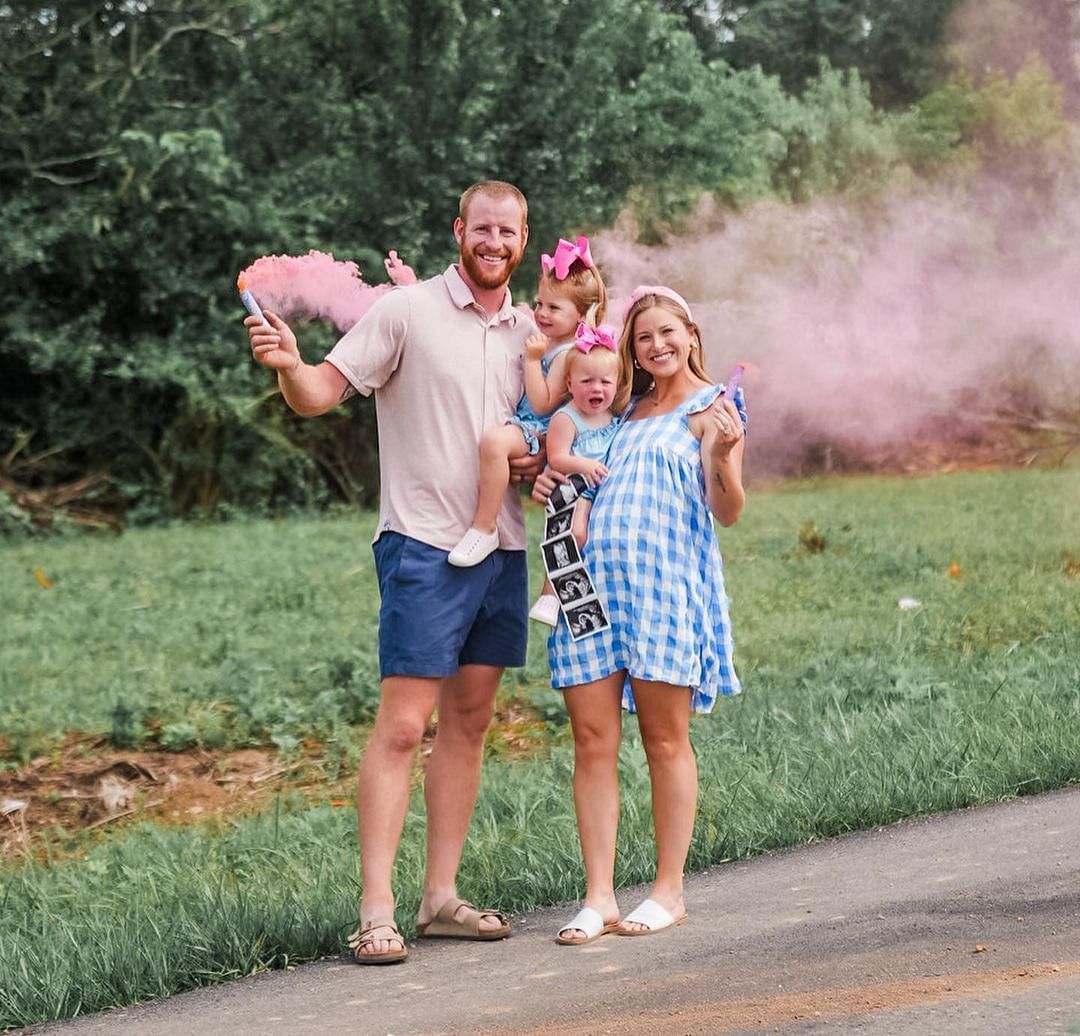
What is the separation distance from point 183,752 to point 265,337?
12.5 feet

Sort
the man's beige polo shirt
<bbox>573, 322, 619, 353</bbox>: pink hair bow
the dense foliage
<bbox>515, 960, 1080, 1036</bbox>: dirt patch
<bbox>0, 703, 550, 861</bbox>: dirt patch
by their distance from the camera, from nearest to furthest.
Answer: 1. <bbox>515, 960, 1080, 1036</bbox>: dirt patch
2. <bbox>573, 322, 619, 353</bbox>: pink hair bow
3. the man's beige polo shirt
4. <bbox>0, 703, 550, 861</bbox>: dirt patch
5. the dense foliage

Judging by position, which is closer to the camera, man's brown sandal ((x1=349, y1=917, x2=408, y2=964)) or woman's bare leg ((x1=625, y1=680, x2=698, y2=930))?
man's brown sandal ((x1=349, y1=917, x2=408, y2=964))

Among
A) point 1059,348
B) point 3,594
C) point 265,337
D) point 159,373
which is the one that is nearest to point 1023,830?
point 265,337

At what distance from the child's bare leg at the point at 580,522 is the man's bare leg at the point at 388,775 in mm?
525

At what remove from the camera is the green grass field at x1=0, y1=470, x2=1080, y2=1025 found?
4.65m

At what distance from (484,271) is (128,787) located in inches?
143

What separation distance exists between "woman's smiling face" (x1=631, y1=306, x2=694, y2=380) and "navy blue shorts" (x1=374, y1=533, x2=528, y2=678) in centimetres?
61

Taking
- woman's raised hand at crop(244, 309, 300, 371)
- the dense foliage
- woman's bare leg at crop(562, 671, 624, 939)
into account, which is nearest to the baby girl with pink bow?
woman's bare leg at crop(562, 671, 624, 939)

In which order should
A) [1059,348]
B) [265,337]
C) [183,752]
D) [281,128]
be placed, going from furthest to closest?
[281,128] < [1059,348] < [183,752] < [265,337]

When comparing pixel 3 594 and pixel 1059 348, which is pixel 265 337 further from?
pixel 3 594

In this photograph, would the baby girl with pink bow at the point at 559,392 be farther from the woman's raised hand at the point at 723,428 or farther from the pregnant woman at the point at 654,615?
the woman's raised hand at the point at 723,428

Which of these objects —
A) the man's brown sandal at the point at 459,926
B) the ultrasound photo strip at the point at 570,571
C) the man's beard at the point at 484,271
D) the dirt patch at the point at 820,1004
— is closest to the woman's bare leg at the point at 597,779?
the ultrasound photo strip at the point at 570,571

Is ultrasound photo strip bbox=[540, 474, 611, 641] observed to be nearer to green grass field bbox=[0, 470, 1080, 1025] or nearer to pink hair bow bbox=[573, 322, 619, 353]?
pink hair bow bbox=[573, 322, 619, 353]

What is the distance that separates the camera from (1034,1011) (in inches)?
139
